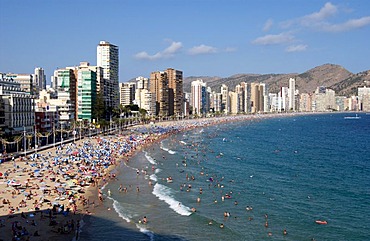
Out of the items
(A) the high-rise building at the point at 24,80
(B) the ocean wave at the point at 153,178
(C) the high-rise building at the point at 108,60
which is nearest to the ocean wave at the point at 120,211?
(B) the ocean wave at the point at 153,178

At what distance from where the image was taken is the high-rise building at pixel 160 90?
192 meters

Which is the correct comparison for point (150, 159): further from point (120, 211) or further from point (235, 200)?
point (120, 211)

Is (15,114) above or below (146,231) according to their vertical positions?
A: above

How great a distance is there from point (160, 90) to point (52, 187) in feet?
501

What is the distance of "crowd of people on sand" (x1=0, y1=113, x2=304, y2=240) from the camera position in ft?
96.9

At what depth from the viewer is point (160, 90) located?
192m

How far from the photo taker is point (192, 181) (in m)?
46.1

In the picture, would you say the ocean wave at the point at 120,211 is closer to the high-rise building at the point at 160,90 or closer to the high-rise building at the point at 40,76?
the high-rise building at the point at 160,90

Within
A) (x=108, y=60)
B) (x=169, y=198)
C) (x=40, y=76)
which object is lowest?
(x=169, y=198)

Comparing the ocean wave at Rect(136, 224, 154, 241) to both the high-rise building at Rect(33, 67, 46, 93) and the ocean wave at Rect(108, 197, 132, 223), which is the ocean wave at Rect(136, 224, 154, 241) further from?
the high-rise building at Rect(33, 67, 46, 93)

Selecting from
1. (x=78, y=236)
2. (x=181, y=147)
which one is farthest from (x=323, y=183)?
(x=181, y=147)

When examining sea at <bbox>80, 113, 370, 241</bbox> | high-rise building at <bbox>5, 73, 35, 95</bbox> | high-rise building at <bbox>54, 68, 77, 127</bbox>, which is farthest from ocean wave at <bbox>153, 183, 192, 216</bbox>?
high-rise building at <bbox>5, 73, 35, 95</bbox>

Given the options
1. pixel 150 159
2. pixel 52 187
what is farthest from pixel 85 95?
pixel 52 187

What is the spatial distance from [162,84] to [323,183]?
152m
